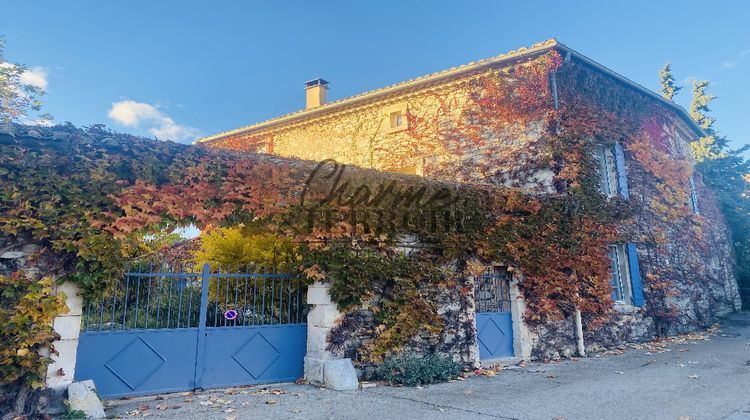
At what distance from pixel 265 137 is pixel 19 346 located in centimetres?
1012

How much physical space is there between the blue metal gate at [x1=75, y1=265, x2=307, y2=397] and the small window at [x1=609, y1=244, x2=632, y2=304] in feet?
24.0

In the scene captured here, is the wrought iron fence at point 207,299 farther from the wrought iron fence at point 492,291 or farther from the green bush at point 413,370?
the wrought iron fence at point 492,291

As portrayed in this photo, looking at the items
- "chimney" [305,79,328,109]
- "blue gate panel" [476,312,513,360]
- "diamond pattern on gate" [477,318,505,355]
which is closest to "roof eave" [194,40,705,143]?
"chimney" [305,79,328,109]

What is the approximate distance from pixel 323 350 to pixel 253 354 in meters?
0.88

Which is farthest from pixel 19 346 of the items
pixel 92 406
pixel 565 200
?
pixel 565 200

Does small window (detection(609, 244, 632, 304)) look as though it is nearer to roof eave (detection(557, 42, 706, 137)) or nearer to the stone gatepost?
roof eave (detection(557, 42, 706, 137))

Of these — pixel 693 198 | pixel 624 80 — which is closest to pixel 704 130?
pixel 693 198

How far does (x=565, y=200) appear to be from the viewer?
8867mm

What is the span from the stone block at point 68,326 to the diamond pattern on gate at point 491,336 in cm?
559

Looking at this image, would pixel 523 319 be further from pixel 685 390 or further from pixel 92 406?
pixel 92 406

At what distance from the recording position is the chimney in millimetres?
13617

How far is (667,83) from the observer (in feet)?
72.4

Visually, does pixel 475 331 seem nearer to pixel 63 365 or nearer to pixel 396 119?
pixel 63 365

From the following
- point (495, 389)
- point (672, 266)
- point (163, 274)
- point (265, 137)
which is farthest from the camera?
point (265, 137)
